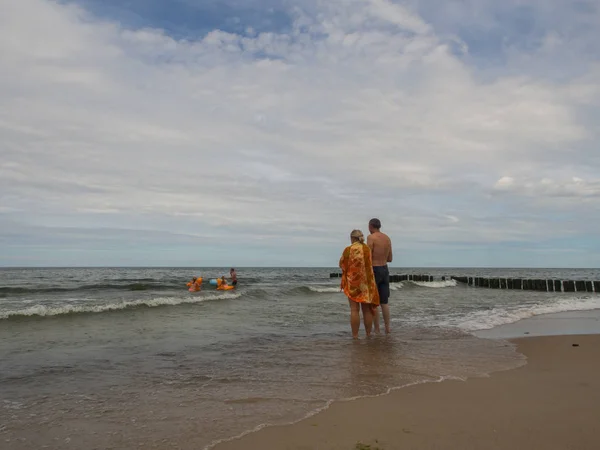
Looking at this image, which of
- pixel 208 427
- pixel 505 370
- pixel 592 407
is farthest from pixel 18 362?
pixel 592 407

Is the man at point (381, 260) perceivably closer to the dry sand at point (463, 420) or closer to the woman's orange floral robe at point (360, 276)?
the woman's orange floral robe at point (360, 276)

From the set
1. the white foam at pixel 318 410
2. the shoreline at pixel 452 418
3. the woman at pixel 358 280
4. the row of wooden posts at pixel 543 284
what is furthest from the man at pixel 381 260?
the row of wooden posts at pixel 543 284

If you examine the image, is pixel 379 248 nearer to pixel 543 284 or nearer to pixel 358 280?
pixel 358 280

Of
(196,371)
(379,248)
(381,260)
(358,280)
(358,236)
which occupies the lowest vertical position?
(196,371)

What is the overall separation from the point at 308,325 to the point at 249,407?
5652 mm

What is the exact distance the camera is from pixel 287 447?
2.67 meters

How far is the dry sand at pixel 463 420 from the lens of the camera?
8.75ft

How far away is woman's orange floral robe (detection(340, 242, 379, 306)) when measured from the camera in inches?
282

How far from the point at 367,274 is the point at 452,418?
164 inches

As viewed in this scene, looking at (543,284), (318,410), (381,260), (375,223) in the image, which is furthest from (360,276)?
(543,284)

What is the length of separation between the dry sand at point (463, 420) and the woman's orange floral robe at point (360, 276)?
2955 mm

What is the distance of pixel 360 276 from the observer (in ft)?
23.6

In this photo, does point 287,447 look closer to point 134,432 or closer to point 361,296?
point 134,432

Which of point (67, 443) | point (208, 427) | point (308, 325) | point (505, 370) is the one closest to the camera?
point (67, 443)
